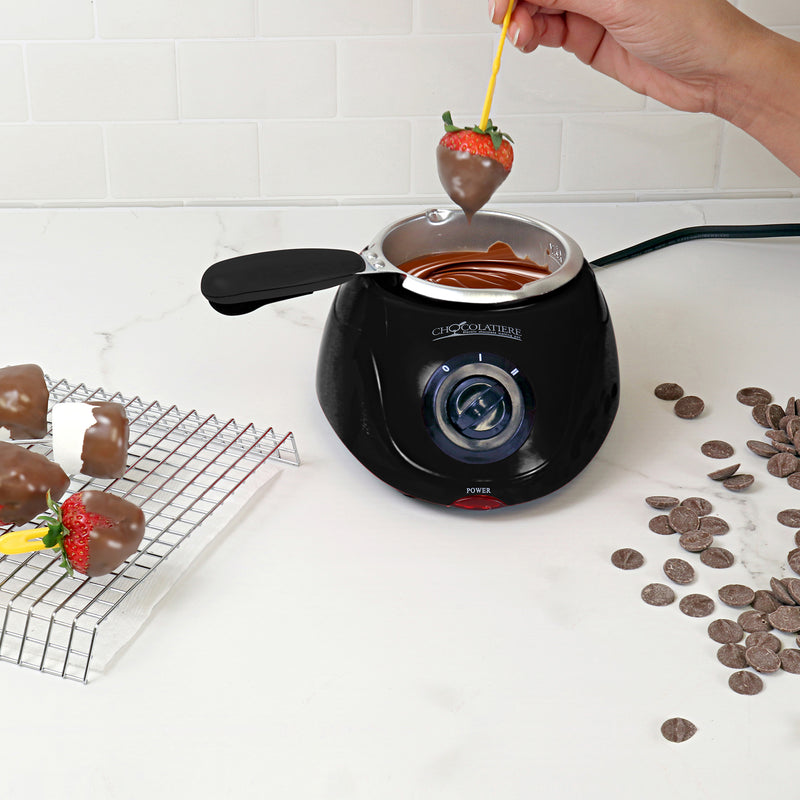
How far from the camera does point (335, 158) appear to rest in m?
1.50

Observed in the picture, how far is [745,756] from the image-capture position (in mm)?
695

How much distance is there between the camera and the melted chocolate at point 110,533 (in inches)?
30.4

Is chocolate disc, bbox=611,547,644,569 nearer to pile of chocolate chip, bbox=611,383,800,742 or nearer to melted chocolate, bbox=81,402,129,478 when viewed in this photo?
pile of chocolate chip, bbox=611,383,800,742

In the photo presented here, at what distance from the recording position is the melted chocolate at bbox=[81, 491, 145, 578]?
772 mm

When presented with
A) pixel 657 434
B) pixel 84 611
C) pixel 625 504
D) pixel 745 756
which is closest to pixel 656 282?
pixel 657 434

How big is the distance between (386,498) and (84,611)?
30 cm

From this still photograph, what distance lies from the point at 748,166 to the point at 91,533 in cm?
114

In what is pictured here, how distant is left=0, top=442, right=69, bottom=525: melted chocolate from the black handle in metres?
0.19

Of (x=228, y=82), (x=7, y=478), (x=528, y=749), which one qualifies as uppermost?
(x=228, y=82)

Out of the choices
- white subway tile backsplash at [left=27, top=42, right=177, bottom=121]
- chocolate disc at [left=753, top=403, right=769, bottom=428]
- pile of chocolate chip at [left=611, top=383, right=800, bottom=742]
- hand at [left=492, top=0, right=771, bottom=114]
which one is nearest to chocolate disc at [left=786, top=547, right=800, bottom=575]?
pile of chocolate chip at [left=611, top=383, right=800, bottom=742]

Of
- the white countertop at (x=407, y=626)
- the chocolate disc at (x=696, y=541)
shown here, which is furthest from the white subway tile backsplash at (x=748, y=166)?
the chocolate disc at (x=696, y=541)

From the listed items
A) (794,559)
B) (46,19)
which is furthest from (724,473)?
(46,19)

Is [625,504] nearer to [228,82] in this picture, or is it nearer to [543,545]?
[543,545]

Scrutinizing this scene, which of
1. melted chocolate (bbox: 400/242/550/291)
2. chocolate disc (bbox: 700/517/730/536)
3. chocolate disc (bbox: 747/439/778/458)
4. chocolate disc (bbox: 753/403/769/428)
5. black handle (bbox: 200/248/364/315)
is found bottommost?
chocolate disc (bbox: 700/517/730/536)
